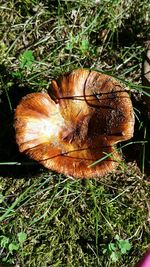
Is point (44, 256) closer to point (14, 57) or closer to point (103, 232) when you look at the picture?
point (103, 232)

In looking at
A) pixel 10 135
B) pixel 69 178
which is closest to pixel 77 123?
pixel 69 178

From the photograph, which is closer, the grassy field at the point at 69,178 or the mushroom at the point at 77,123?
the mushroom at the point at 77,123

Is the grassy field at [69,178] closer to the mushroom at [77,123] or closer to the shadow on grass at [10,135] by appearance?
the shadow on grass at [10,135]

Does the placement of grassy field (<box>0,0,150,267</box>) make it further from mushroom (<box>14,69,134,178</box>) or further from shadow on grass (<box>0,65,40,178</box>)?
mushroom (<box>14,69,134,178</box>)

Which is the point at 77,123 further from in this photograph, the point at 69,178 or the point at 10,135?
the point at 10,135

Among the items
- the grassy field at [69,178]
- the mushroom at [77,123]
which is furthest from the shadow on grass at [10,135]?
the mushroom at [77,123]
